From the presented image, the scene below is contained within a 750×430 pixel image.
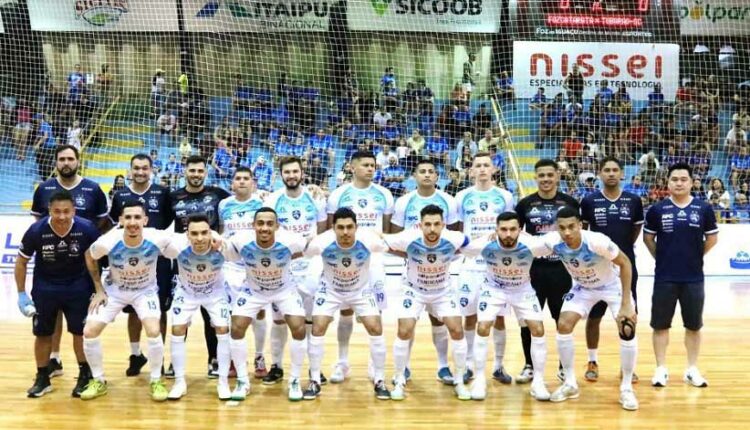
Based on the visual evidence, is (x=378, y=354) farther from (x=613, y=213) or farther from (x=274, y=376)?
(x=613, y=213)

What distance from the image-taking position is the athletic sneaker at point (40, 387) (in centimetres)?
652

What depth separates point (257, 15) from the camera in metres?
17.0

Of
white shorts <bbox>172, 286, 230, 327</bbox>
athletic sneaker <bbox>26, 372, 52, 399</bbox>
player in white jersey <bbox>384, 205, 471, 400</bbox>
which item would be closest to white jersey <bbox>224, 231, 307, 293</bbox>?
white shorts <bbox>172, 286, 230, 327</bbox>

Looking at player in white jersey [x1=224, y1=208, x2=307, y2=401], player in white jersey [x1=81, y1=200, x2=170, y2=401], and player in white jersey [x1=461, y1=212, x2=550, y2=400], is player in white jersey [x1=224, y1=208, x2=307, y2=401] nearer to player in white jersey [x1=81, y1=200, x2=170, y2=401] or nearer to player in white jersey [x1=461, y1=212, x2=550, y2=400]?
player in white jersey [x1=81, y1=200, x2=170, y2=401]

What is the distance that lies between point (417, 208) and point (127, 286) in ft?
8.80

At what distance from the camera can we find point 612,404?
6383 millimetres

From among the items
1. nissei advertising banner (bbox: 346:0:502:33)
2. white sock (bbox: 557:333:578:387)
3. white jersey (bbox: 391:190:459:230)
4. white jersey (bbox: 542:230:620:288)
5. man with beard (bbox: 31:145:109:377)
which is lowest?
white sock (bbox: 557:333:578:387)

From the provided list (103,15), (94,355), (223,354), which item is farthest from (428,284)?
(103,15)

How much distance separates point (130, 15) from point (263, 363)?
12.0 meters

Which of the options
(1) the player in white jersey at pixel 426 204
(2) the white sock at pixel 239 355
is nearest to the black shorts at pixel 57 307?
(2) the white sock at pixel 239 355

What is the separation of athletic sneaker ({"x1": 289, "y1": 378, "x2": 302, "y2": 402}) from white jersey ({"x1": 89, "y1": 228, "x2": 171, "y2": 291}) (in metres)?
1.52

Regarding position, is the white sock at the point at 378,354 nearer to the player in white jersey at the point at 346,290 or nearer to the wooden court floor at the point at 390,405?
the player in white jersey at the point at 346,290

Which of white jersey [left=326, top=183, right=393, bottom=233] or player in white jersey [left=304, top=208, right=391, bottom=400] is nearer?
player in white jersey [left=304, top=208, right=391, bottom=400]

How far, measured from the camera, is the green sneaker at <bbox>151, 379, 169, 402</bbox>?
6375 mm
